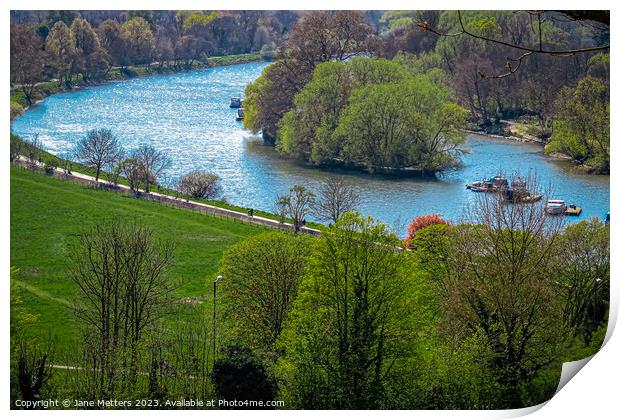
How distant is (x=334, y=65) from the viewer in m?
23.4

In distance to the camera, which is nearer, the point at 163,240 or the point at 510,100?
the point at 163,240

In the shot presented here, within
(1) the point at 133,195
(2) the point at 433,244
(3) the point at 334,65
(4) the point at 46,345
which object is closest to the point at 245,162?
(1) the point at 133,195

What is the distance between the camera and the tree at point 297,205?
51.2 feet

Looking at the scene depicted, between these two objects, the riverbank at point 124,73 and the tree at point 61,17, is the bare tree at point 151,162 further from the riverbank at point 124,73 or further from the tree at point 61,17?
the tree at point 61,17

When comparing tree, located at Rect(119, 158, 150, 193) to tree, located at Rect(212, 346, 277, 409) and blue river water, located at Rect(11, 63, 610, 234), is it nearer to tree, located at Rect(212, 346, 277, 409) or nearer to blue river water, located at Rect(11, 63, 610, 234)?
blue river water, located at Rect(11, 63, 610, 234)

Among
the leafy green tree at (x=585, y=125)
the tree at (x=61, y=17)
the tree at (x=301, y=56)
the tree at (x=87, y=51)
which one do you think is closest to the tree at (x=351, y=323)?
the tree at (x=61, y=17)

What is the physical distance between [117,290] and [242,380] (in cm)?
206

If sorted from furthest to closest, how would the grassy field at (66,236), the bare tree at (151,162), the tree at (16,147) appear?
the bare tree at (151,162) < the tree at (16,147) < the grassy field at (66,236)

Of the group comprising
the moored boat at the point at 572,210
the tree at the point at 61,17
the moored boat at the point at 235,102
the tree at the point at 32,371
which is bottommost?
the tree at the point at 32,371

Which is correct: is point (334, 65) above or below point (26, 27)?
below

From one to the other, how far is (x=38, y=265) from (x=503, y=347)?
5113mm

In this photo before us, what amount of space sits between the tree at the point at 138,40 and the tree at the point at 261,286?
17.3 ft

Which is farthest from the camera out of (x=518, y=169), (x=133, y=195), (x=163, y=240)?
(x=518, y=169)

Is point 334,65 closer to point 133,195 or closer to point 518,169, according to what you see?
point 518,169
